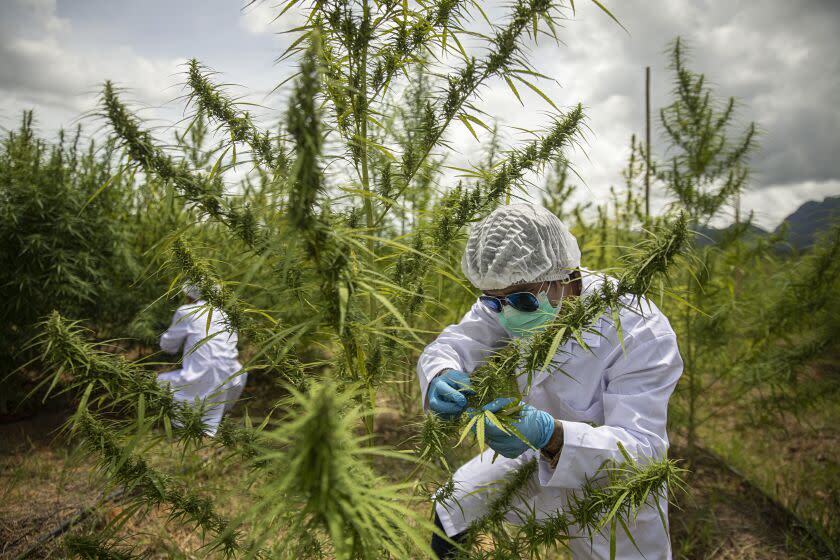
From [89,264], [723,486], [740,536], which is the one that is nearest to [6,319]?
[89,264]

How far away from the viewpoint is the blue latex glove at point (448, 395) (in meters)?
1.43

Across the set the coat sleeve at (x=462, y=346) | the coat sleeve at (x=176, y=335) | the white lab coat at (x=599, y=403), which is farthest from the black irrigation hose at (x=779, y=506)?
the coat sleeve at (x=176, y=335)

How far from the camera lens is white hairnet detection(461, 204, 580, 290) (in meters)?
1.65

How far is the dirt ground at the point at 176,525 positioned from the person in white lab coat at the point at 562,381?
128cm

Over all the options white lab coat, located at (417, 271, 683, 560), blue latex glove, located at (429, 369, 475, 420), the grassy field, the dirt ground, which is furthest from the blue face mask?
the dirt ground

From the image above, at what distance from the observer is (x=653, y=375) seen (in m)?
1.60

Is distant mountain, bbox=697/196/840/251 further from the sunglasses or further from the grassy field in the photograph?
the sunglasses

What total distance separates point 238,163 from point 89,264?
3.80 meters

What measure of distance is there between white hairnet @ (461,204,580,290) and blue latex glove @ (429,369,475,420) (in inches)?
15.6

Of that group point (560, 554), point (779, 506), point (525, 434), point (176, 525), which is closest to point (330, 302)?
point (525, 434)

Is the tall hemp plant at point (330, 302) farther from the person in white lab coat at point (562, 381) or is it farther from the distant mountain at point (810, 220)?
the distant mountain at point (810, 220)

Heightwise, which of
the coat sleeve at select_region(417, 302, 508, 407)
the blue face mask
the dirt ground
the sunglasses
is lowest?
the dirt ground

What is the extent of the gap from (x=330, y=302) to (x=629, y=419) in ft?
4.14

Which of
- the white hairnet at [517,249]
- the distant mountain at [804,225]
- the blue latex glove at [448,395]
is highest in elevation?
the distant mountain at [804,225]
